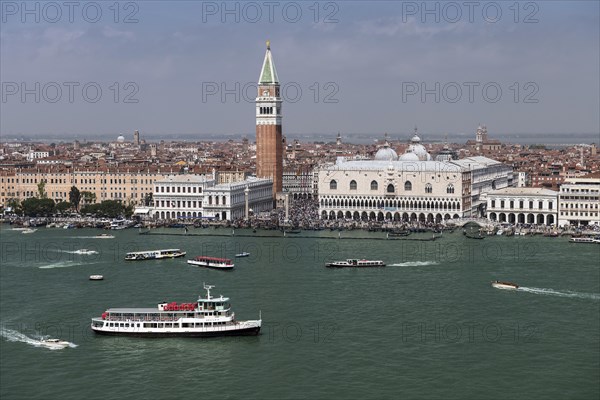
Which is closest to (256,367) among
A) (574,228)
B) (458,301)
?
(458,301)

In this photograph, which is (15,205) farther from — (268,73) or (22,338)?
(22,338)

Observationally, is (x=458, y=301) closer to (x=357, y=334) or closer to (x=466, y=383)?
(x=357, y=334)

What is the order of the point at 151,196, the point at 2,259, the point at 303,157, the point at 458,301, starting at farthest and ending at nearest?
the point at 303,157 < the point at 151,196 < the point at 2,259 < the point at 458,301

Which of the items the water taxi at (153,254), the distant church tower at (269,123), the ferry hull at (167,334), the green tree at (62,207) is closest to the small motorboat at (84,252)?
the water taxi at (153,254)

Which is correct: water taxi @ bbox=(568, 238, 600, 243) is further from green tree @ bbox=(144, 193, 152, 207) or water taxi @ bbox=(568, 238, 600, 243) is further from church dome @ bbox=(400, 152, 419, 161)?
green tree @ bbox=(144, 193, 152, 207)

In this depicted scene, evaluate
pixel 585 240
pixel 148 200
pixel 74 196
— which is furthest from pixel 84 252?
pixel 585 240
